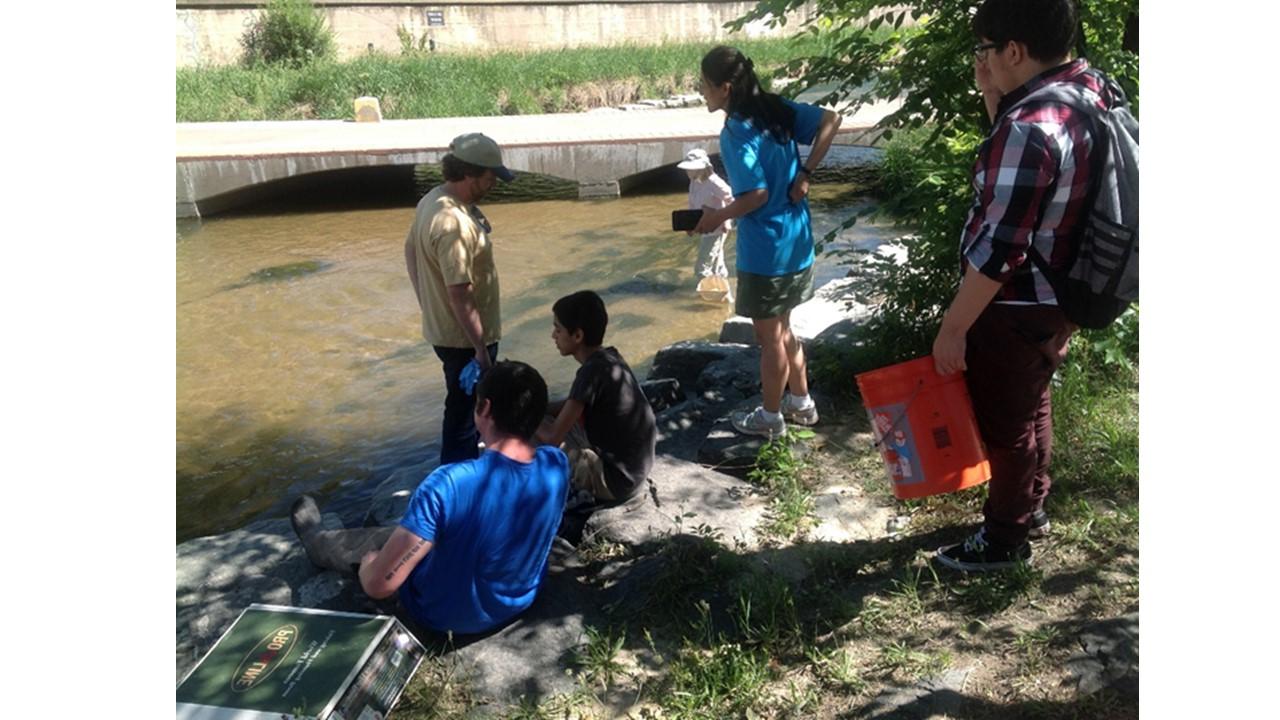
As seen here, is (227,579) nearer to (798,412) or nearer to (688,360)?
(798,412)

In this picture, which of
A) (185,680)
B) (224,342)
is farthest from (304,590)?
(224,342)

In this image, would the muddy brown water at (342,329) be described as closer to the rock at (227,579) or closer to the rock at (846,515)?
the rock at (227,579)

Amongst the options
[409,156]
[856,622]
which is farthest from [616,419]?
[409,156]

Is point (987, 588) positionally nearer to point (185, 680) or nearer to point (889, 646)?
point (889, 646)

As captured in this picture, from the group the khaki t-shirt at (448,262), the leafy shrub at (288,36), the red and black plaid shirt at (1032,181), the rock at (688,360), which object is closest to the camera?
the red and black plaid shirt at (1032,181)

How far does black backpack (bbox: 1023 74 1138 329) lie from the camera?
2643 millimetres

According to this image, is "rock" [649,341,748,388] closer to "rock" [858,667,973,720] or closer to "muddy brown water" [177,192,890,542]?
"muddy brown water" [177,192,890,542]

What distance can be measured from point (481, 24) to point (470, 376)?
26.0 metres

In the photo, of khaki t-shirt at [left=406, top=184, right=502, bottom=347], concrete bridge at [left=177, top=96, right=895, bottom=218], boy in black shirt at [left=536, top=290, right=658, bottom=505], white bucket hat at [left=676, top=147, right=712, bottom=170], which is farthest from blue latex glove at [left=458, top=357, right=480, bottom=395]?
concrete bridge at [left=177, top=96, right=895, bottom=218]

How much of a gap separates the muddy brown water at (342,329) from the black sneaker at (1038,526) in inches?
120

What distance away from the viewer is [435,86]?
19.6m

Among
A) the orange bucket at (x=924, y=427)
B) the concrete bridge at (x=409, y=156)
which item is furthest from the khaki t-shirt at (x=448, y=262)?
the concrete bridge at (x=409, y=156)

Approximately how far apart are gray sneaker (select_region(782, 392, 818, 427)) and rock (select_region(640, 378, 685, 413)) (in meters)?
0.84

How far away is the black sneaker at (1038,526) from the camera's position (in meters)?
3.59
